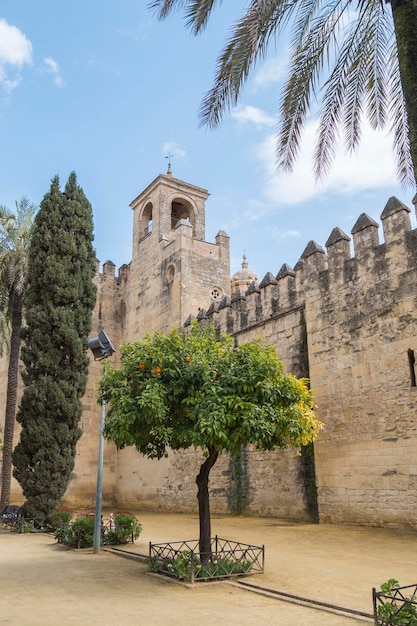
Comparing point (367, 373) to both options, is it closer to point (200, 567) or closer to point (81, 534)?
point (200, 567)

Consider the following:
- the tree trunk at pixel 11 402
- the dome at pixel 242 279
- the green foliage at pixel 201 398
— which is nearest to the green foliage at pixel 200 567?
the green foliage at pixel 201 398

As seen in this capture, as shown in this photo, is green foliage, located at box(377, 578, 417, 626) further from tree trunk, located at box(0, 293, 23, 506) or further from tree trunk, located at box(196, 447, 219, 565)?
tree trunk, located at box(0, 293, 23, 506)

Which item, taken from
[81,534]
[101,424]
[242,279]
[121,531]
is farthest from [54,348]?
[242,279]

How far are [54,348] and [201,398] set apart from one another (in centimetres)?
812

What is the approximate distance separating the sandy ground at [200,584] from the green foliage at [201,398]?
186 centimetres

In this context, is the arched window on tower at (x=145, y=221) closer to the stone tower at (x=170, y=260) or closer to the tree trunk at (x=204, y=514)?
the stone tower at (x=170, y=260)

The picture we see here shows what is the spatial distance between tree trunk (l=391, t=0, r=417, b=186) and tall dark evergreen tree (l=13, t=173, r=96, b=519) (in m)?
11.3

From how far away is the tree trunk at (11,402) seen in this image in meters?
15.8

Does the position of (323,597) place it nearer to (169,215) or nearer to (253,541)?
(253,541)

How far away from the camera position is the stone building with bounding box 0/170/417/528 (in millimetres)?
11805

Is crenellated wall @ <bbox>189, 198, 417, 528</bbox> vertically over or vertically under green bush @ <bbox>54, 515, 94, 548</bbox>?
over

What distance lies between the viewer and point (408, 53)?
567 cm

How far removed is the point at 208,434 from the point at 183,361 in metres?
1.35

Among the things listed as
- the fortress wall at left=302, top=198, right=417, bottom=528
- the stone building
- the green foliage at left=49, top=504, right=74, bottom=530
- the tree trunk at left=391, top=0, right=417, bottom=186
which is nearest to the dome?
the stone building
